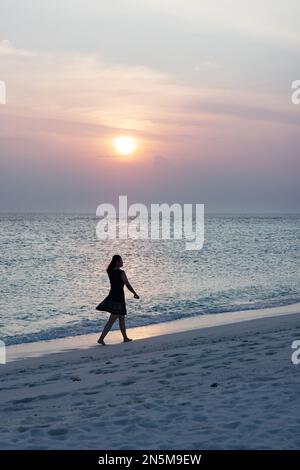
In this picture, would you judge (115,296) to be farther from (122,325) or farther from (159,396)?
(159,396)

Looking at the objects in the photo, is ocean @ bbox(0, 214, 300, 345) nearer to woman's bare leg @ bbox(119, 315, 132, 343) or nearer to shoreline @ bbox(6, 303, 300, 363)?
shoreline @ bbox(6, 303, 300, 363)

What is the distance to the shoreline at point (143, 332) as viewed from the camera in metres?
13.0

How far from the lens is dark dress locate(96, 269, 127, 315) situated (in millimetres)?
13141

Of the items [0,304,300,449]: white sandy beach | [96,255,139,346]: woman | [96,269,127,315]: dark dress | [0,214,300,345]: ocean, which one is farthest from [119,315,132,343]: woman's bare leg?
[0,214,300,345]: ocean

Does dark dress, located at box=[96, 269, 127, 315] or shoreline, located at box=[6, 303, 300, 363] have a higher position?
dark dress, located at box=[96, 269, 127, 315]

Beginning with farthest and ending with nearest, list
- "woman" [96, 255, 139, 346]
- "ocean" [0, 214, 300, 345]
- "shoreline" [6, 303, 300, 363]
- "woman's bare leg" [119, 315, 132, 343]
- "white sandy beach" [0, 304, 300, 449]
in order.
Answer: "ocean" [0, 214, 300, 345] → "woman's bare leg" [119, 315, 132, 343] → "woman" [96, 255, 139, 346] → "shoreline" [6, 303, 300, 363] → "white sandy beach" [0, 304, 300, 449]

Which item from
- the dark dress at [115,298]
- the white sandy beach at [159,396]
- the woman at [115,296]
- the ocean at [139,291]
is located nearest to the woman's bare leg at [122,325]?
the woman at [115,296]

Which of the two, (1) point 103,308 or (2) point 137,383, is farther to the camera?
(1) point 103,308

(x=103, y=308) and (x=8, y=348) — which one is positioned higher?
(x=103, y=308)

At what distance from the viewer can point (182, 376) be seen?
8719 mm

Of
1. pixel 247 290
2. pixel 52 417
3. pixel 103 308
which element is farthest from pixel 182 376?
pixel 247 290

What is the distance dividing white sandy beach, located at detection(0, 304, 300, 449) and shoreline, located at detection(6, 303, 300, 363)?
456 millimetres

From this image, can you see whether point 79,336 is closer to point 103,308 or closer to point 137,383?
point 103,308
